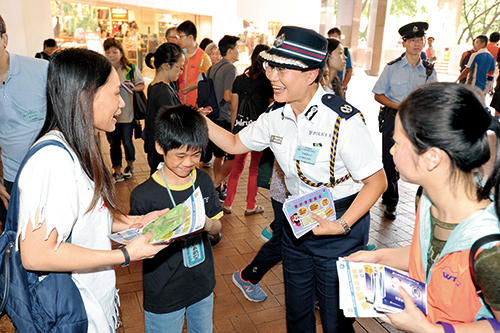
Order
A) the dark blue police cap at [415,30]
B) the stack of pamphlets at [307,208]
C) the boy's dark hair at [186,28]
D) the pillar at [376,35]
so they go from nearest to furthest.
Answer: the stack of pamphlets at [307,208] < the dark blue police cap at [415,30] < the boy's dark hair at [186,28] < the pillar at [376,35]

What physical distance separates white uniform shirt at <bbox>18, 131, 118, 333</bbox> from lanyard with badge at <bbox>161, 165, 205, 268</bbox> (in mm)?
417

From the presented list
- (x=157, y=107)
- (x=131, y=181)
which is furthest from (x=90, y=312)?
(x=131, y=181)

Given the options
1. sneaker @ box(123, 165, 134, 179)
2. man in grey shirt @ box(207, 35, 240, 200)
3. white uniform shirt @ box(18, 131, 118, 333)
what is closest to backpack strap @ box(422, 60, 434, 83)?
man in grey shirt @ box(207, 35, 240, 200)

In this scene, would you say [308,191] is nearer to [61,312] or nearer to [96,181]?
[96,181]

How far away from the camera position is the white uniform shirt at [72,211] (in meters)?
1.24

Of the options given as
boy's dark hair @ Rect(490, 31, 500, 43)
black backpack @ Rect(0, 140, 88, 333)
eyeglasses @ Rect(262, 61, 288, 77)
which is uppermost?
boy's dark hair @ Rect(490, 31, 500, 43)

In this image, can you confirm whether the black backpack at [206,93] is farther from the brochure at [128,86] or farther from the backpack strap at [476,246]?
the backpack strap at [476,246]

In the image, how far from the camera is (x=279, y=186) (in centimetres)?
293

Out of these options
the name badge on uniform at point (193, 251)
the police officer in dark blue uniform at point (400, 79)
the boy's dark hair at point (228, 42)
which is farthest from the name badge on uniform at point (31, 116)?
the police officer in dark blue uniform at point (400, 79)

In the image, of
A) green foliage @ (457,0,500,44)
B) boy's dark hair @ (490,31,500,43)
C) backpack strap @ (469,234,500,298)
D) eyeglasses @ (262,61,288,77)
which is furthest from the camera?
green foliage @ (457,0,500,44)

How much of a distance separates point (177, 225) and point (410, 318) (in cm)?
87

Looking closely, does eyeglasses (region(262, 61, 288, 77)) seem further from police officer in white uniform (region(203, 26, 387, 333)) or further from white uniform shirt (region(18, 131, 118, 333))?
white uniform shirt (region(18, 131, 118, 333))

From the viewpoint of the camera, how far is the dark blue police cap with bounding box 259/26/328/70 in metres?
1.86

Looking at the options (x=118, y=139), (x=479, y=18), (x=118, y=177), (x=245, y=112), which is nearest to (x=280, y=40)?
(x=245, y=112)
